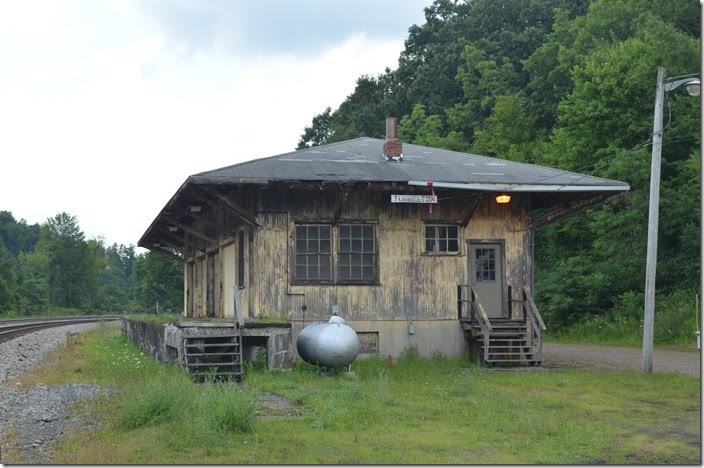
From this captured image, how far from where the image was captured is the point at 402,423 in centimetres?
1212

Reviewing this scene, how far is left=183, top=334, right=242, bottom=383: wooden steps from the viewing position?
17.4 m

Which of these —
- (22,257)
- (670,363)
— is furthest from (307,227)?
(22,257)

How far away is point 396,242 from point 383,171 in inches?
64.3

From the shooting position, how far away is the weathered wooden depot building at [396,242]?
20.3m

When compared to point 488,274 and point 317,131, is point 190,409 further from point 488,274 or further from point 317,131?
point 317,131

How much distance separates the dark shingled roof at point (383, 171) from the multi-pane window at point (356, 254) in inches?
53.9

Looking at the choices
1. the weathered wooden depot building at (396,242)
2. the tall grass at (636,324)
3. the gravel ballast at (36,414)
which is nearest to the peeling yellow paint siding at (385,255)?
the weathered wooden depot building at (396,242)

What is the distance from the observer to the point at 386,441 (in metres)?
10.8

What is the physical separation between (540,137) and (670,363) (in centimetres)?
2962

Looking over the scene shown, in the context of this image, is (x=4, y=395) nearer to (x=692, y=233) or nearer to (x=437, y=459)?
(x=437, y=459)

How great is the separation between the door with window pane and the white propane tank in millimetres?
4688

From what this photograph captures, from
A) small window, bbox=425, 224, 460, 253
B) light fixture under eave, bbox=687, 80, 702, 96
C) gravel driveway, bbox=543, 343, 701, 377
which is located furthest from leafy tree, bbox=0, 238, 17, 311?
light fixture under eave, bbox=687, 80, 702, 96

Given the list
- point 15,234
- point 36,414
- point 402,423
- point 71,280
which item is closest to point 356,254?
point 402,423

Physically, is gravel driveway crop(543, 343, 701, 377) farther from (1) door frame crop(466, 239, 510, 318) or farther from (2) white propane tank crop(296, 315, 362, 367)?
(2) white propane tank crop(296, 315, 362, 367)
